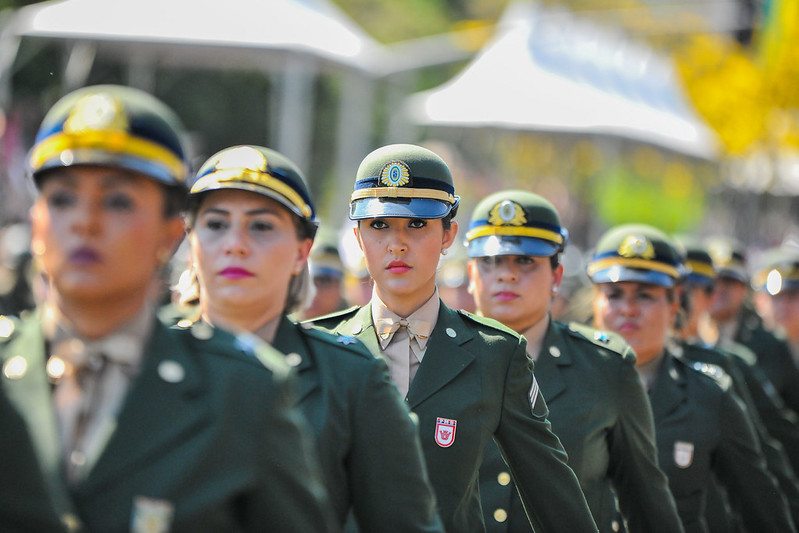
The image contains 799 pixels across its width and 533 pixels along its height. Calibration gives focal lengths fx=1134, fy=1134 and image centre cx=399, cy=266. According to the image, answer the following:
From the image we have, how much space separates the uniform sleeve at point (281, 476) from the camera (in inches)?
98.7

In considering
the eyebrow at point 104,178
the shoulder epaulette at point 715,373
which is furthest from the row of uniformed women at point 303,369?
the shoulder epaulette at point 715,373

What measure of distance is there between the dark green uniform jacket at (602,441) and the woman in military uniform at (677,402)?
84 cm

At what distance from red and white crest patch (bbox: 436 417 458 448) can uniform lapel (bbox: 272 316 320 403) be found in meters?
0.65

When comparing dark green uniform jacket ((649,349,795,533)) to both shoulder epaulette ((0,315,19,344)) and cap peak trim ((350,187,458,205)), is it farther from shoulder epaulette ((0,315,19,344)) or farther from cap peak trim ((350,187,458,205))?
shoulder epaulette ((0,315,19,344))

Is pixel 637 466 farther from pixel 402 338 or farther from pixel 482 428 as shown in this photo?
pixel 402 338

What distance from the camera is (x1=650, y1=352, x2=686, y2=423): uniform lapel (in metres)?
5.76

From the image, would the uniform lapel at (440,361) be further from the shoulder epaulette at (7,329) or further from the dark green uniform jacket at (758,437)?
the dark green uniform jacket at (758,437)

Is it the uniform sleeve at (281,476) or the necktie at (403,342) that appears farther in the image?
the necktie at (403,342)

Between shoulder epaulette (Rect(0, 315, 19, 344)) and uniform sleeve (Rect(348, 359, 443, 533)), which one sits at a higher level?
shoulder epaulette (Rect(0, 315, 19, 344))

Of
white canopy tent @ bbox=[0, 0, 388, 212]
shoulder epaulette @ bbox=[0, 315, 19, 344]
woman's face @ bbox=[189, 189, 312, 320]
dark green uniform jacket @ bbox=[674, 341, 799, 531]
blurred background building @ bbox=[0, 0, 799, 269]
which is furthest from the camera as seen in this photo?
blurred background building @ bbox=[0, 0, 799, 269]

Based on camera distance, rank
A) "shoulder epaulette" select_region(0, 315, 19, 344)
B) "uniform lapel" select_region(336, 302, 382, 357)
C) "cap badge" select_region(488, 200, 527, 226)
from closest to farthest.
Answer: "shoulder epaulette" select_region(0, 315, 19, 344), "uniform lapel" select_region(336, 302, 382, 357), "cap badge" select_region(488, 200, 527, 226)

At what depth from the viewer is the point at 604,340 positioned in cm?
509

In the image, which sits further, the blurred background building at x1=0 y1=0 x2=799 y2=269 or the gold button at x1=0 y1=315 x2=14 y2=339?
the blurred background building at x1=0 y1=0 x2=799 y2=269

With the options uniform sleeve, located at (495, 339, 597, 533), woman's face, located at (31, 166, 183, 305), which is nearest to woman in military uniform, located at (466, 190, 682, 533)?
uniform sleeve, located at (495, 339, 597, 533)
